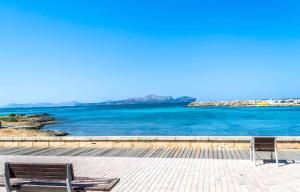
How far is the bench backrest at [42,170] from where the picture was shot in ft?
20.2

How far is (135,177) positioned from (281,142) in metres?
5.96

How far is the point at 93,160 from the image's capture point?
442 inches

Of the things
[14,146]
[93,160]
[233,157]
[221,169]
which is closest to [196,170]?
[221,169]

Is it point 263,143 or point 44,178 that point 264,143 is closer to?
point 263,143

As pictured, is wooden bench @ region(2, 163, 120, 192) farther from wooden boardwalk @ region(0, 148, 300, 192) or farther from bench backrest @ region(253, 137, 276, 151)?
bench backrest @ region(253, 137, 276, 151)

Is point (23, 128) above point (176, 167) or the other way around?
the other way around

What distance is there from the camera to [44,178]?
6246 mm

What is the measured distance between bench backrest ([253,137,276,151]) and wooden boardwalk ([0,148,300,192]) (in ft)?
1.51

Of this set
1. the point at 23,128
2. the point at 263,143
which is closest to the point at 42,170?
the point at 263,143

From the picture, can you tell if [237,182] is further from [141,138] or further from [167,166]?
[141,138]

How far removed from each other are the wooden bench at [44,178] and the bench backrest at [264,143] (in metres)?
4.89

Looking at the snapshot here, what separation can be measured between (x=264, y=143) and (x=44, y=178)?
6.09m

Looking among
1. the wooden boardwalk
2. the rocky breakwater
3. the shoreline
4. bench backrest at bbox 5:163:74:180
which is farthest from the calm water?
bench backrest at bbox 5:163:74:180

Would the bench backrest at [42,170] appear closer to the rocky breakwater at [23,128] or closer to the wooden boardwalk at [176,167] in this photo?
the wooden boardwalk at [176,167]
